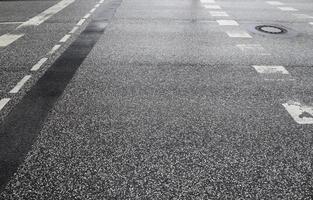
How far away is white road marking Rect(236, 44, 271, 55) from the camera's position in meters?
7.63

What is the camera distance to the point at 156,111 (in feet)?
16.7

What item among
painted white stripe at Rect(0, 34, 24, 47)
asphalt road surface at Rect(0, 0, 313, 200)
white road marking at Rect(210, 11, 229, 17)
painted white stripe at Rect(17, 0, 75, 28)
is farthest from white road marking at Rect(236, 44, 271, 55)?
painted white stripe at Rect(17, 0, 75, 28)

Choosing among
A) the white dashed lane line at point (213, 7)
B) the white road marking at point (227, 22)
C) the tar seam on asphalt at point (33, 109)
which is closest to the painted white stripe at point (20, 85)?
the tar seam on asphalt at point (33, 109)

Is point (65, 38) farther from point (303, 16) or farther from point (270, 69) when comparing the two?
point (303, 16)

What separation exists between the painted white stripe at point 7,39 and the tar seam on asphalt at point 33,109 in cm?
161

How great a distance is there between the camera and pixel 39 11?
462 inches

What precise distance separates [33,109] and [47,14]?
Answer: 7.09 meters

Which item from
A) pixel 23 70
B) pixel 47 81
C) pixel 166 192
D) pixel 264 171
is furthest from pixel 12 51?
pixel 264 171

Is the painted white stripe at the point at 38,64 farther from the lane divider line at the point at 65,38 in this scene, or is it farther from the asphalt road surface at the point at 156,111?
the lane divider line at the point at 65,38

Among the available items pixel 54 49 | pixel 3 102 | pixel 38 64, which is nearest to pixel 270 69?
pixel 38 64

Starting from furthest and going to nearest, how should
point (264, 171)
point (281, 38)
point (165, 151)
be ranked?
point (281, 38) < point (165, 151) < point (264, 171)

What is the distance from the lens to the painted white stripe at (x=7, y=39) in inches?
324

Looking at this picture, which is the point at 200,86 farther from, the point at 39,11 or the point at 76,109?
the point at 39,11

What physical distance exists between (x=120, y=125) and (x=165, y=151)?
90 centimetres
